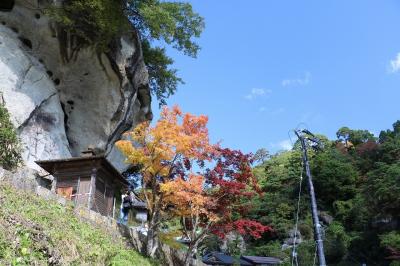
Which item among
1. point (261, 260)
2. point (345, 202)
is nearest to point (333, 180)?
point (345, 202)

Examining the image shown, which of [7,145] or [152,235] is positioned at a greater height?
[7,145]

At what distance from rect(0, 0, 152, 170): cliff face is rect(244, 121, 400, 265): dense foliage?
18021 millimetres

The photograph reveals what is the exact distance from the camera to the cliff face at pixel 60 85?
2180cm

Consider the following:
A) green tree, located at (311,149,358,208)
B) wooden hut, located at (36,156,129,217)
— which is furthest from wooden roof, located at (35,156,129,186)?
green tree, located at (311,149,358,208)

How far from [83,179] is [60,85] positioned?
8.10m

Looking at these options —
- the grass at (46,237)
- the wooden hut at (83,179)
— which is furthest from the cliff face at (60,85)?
the grass at (46,237)

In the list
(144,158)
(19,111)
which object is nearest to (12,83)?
(19,111)

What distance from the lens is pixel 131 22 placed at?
26.5 meters

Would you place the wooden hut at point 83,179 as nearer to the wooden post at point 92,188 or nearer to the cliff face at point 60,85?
the wooden post at point 92,188

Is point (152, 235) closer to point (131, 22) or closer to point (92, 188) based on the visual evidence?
point (92, 188)

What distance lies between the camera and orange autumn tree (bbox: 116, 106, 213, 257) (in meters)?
17.5

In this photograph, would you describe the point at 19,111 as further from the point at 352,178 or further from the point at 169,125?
the point at 352,178

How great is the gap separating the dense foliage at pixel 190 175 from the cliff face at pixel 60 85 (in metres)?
6.58

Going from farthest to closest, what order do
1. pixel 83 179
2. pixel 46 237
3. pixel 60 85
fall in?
pixel 60 85, pixel 83 179, pixel 46 237
